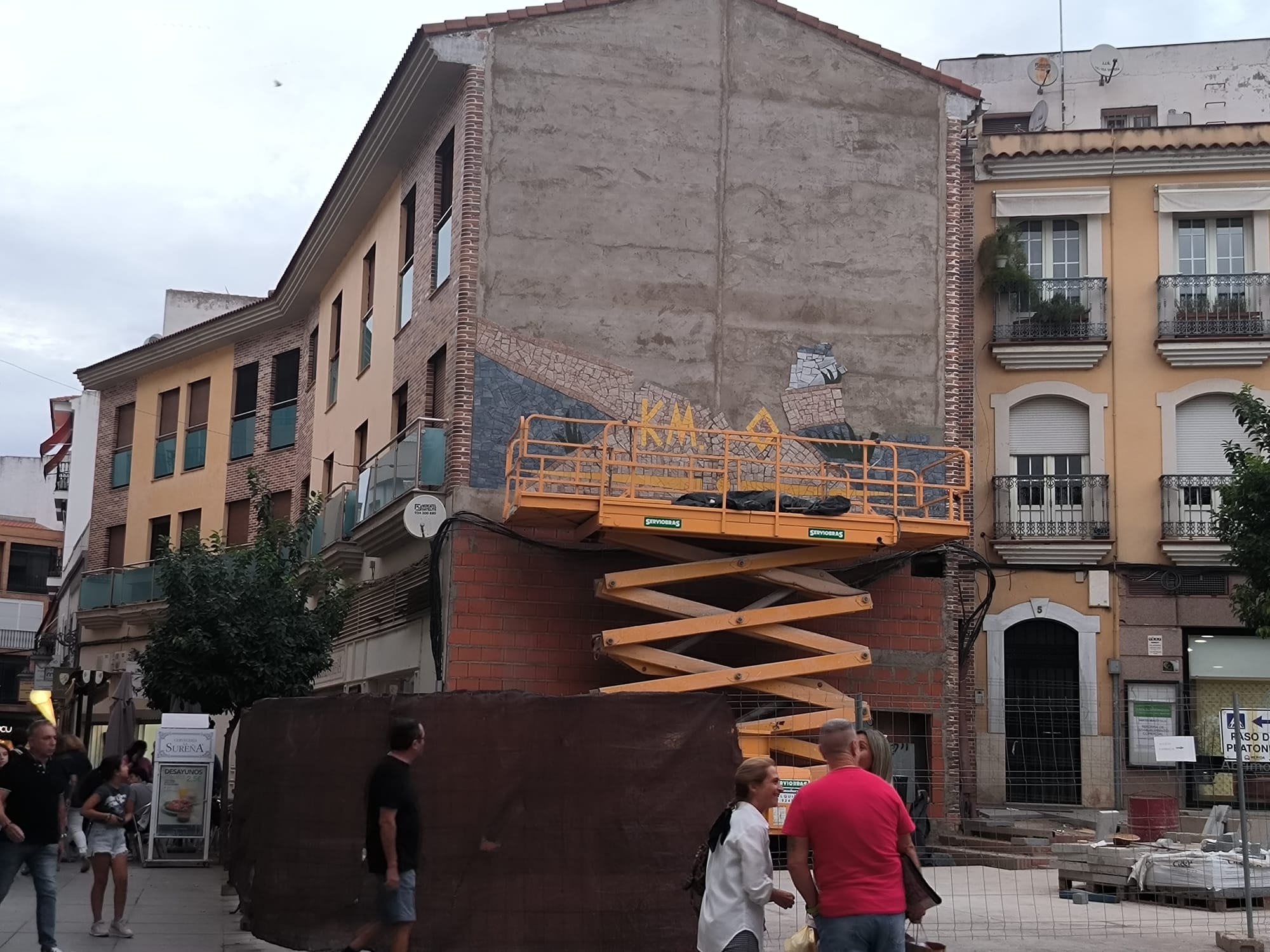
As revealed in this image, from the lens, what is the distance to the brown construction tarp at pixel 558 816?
10.0m

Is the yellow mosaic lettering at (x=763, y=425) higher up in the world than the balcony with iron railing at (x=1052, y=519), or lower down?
higher up

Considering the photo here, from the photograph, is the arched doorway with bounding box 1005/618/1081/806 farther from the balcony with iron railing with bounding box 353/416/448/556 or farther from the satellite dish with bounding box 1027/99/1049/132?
the satellite dish with bounding box 1027/99/1049/132

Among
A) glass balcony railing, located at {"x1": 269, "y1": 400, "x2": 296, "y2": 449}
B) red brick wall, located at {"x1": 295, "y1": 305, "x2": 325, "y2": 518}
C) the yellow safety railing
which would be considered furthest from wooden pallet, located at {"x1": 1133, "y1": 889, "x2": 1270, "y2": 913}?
glass balcony railing, located at {"x1": 269, "y1": 400, "x2": 296, "y2": 449}

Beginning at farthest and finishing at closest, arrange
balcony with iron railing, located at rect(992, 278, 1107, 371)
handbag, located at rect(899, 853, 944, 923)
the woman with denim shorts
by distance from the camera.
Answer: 1. balcony with iron railing, located at rect(992, 278, 1107, 371)
2. the woman with denim shorts
3. handbag, located at rect(899, 853, 944, 923)

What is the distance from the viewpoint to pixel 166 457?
1462 inches

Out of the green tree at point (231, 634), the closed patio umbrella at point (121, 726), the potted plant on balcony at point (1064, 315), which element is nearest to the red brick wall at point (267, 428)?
the closed patio umbrella at point (121, 726)

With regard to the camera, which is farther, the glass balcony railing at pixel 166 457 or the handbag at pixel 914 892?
the glass balcony railing at pixel 166 457

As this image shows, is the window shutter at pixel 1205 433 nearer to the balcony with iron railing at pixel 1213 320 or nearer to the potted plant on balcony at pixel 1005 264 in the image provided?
the balcony with iron railing at pixel 1213 320

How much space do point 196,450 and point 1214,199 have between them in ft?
75.4

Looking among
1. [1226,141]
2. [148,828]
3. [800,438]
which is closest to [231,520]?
[148,828]

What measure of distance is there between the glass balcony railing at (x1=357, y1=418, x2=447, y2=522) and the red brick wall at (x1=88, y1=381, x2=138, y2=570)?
56.4ft

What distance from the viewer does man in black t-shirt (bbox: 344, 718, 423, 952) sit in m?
8.70

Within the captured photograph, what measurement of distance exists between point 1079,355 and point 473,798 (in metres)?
19.0

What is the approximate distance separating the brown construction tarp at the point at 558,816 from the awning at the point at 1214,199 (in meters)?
19.4
